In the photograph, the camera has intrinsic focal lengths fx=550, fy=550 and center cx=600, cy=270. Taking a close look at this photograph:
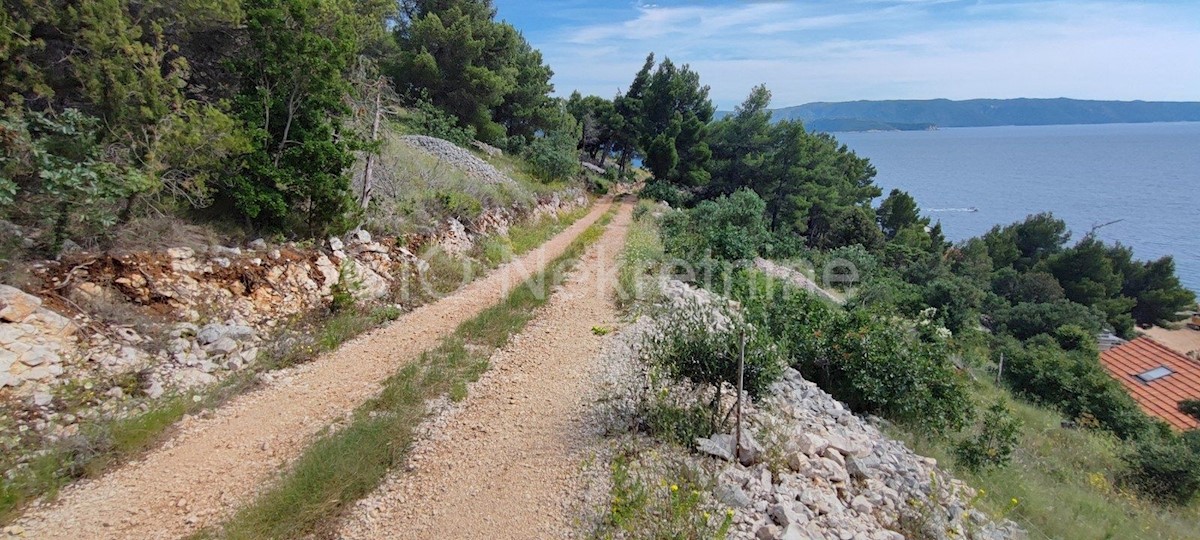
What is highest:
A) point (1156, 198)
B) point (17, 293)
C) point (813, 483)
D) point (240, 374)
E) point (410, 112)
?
point (410, 112)

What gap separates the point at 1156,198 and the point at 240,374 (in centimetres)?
11863

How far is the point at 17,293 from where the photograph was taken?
226 inches

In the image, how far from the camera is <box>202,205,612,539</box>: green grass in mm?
4402

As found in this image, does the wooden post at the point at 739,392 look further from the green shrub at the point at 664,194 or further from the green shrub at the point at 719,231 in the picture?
the green shrub at the point at 664,194

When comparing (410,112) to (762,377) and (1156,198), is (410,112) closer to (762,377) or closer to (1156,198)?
(762,377)

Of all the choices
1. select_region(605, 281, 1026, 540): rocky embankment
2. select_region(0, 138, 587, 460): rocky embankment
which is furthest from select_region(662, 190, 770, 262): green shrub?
select_region(0, 138, 587, 460): rocky embankment

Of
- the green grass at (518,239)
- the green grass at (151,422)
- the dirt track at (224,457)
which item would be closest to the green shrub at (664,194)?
the green grass at (518,239)

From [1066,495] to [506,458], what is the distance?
7.93 metres

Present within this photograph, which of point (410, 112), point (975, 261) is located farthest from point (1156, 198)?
point (410, 112)

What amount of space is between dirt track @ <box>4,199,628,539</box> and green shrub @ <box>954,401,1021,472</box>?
7830 mm

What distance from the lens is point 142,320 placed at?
654 cm

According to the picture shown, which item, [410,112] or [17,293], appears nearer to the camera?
[17,293]

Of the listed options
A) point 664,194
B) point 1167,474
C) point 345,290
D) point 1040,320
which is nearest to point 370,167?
point 345,290

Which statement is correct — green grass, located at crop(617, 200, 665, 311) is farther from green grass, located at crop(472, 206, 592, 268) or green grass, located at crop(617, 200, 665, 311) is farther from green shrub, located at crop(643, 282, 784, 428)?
green shrub, located at crop(643, 282, 784, 428)
